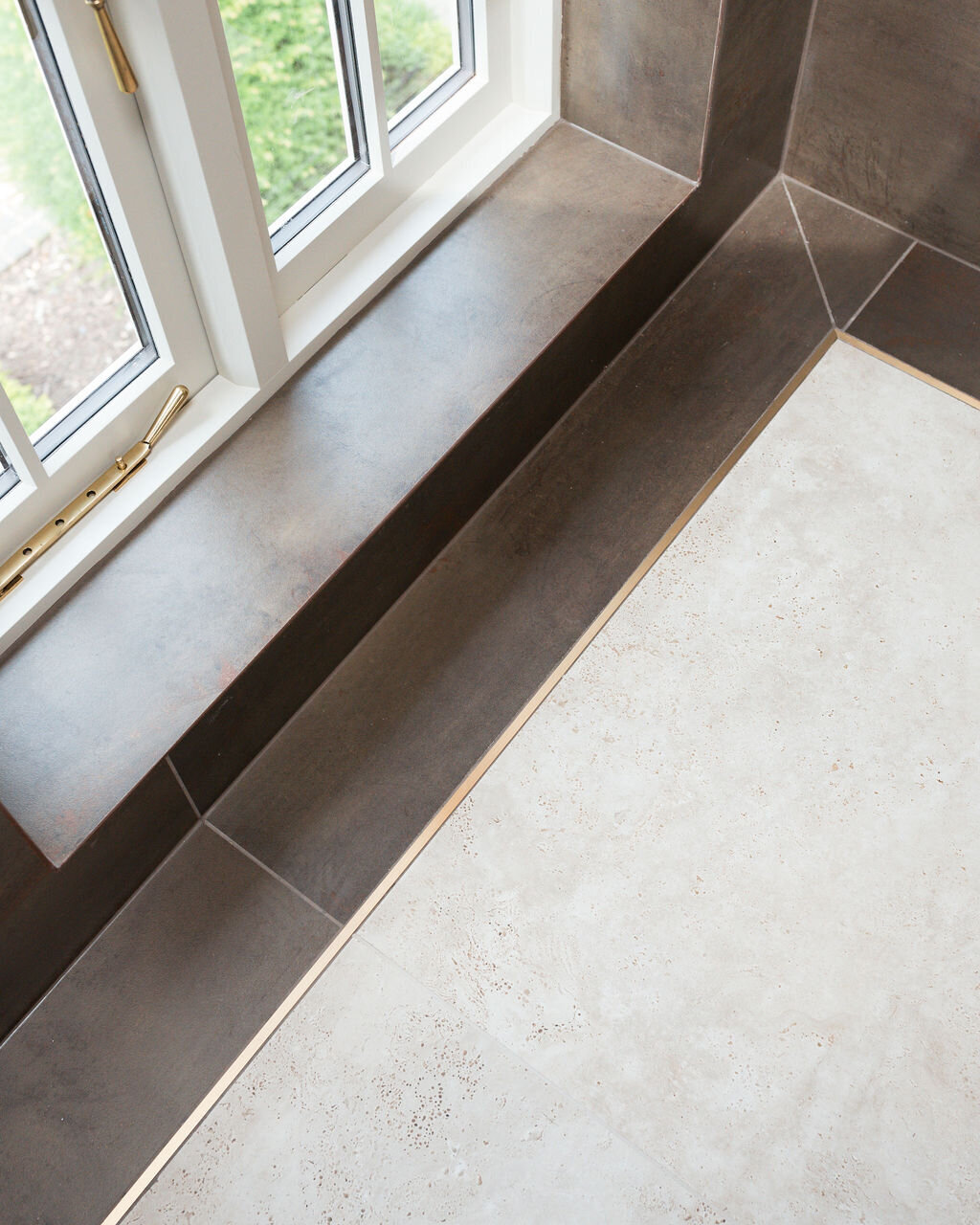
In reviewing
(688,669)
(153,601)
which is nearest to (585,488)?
(688,669)

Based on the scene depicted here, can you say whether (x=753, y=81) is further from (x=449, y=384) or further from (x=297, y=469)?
(x=297, y=469)

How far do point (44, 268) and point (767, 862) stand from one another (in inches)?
47.3

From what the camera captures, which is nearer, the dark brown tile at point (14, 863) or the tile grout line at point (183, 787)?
the dark brown tile at point (14, 863)

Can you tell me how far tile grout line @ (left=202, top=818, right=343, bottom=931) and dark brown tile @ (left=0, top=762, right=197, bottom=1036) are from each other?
0.06m

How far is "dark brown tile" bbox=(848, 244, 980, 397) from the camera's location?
7.03 ft

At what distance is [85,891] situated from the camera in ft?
5.24

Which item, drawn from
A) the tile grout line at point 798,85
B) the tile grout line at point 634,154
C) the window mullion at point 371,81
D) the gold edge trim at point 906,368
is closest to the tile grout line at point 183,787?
the window mullion at point 371,81

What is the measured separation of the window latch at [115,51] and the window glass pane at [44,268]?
0.25 ft

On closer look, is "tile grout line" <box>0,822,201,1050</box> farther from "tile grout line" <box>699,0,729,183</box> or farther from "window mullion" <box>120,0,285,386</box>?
"tile grout line" <box>699,0,729,183</box>

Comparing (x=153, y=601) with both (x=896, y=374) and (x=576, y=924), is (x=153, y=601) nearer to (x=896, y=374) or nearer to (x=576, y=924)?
(x=576, y=924)

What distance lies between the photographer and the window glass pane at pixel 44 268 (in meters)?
1.35

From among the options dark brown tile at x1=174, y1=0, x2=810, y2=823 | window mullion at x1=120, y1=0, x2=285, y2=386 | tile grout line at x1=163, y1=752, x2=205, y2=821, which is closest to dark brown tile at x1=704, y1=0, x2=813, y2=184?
dark brown tile at x1=174, y1=0, x2=810, y2=823

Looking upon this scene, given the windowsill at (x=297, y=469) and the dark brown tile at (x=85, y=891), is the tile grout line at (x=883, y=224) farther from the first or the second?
the dark brown tile at (x=85, y=891)

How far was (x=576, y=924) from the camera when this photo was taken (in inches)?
66.3
